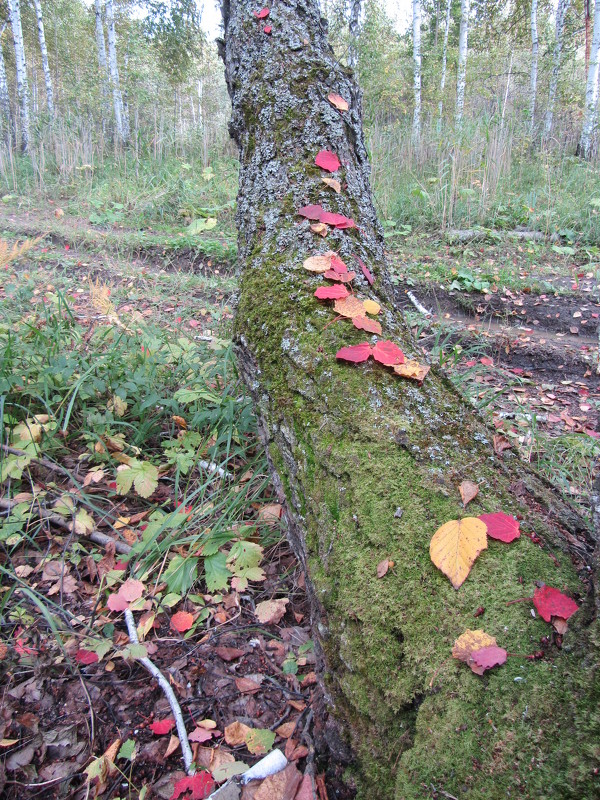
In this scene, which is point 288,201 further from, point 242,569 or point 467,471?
point 242,569

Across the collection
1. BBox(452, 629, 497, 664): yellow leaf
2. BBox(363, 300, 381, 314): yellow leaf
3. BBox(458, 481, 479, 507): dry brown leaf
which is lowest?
BBox(452, 629, 497, 664): yellow leaf

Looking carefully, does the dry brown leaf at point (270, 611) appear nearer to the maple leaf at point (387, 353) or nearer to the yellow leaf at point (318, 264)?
the maple leaf at point (387, 353)

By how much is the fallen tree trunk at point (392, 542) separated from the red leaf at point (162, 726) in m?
0.40

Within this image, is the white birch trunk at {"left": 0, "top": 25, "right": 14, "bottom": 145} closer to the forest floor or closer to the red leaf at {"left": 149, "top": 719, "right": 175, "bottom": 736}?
the forest floor

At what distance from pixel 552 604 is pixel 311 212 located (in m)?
1.29

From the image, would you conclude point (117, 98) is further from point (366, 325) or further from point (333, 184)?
point (366, 325)

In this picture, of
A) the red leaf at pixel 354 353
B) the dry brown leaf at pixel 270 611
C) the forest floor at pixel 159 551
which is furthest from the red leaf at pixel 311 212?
the dry brown leaf at pixel 270 611

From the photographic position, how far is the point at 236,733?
111 centimetres

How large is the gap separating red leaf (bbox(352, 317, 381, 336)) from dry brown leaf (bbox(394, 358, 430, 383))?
0.13 metres

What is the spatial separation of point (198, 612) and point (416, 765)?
0.91 metres

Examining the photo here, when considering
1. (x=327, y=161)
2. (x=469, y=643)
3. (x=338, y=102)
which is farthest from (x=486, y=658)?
(x=338, y=102)

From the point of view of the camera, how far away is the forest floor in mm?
1088

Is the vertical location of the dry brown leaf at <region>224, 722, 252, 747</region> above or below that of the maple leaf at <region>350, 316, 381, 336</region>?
below

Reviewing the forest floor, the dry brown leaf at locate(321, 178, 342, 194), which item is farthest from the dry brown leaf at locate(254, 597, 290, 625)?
the dry brown leaf at locate(321, 178, 342, 194)
